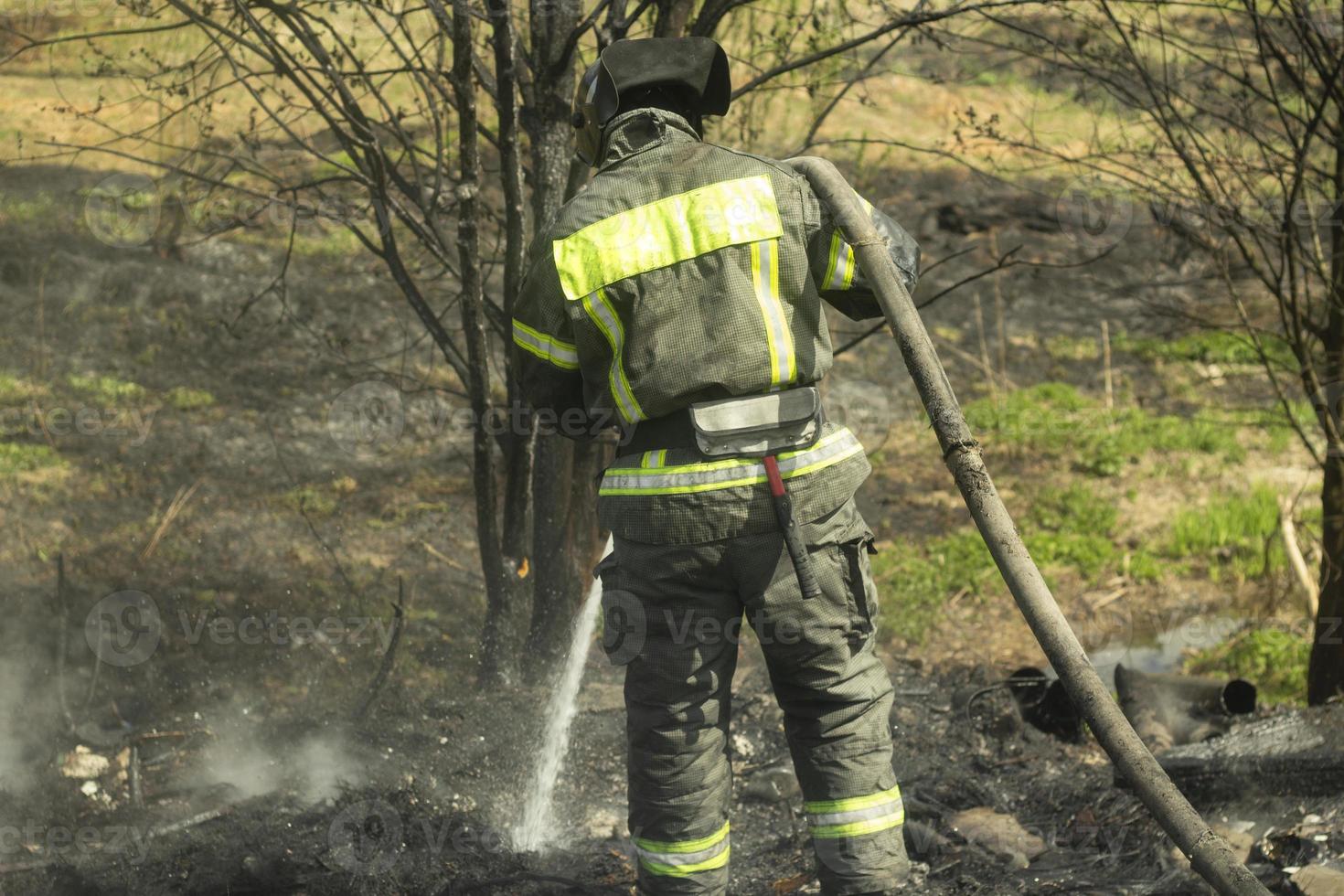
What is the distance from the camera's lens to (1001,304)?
33.8 ft

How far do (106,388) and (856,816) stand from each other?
5.63m

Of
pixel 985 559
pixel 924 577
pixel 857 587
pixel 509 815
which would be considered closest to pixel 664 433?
pixel 857 587

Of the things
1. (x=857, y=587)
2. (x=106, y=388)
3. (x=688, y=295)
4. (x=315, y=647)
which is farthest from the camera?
(x=106, y=388)

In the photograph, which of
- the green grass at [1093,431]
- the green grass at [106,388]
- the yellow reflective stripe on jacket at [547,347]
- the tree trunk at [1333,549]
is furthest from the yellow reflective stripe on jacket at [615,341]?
the green grass at [1093,431]

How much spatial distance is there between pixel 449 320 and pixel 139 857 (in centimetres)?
542

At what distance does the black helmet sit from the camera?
10.1ft

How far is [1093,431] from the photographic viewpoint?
26.6ft

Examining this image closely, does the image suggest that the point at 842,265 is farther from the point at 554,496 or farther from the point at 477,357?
the point at 554,496

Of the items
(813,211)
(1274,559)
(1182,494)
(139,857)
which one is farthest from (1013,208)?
(139,857)

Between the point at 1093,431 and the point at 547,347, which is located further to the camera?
the point at 1093,431

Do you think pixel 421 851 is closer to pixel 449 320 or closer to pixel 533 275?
pixel 533 275

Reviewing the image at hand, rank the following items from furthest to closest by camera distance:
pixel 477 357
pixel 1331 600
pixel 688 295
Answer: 1. pixel 1331 600
2. pixel 477 357
3. pixel 688 295

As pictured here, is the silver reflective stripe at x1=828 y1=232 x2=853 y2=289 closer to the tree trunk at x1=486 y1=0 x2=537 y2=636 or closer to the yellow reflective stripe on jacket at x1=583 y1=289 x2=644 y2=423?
the yellow reflective stripe on jacket at x1=583 y1=289 x2=644 y2=423

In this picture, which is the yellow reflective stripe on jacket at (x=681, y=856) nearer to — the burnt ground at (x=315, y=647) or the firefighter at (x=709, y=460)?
the firefighter at (x=709, y=460)
